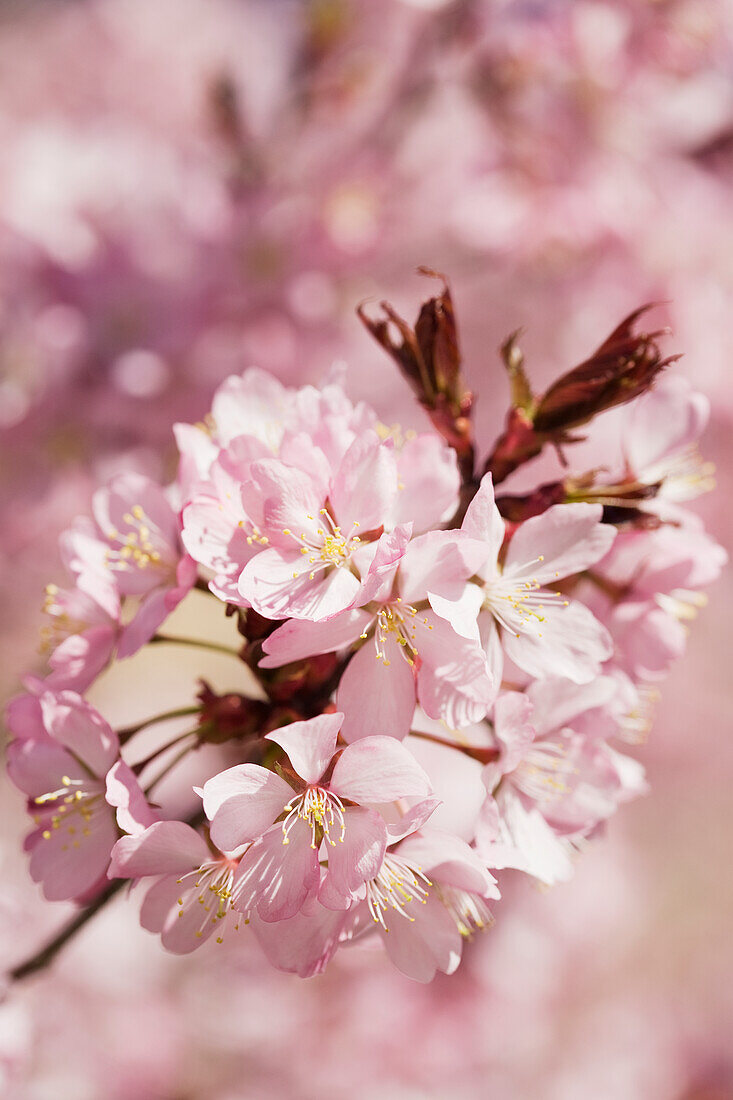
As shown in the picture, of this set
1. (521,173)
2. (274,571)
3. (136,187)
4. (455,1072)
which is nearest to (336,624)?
(274,571)

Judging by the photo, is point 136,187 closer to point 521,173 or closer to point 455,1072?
point 521,173

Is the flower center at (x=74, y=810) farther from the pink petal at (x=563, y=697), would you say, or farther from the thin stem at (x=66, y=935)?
the pink petal at (x=563, y=697)

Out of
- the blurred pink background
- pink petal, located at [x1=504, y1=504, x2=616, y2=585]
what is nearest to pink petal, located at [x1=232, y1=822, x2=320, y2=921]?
pink petal, located at [x1=504, y1=504, x2=616, y2=585]

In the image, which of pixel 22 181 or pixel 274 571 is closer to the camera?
pixel 274 571

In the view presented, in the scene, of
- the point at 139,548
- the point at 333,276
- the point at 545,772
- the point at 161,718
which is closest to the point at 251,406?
the point at 139,548

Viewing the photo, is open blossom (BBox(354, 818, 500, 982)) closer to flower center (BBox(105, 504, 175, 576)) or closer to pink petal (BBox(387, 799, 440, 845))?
pink petal (BBox(387, 799, 440, 845))

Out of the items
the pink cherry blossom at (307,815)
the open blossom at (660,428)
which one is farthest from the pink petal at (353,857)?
the open blossom at (660,428)
